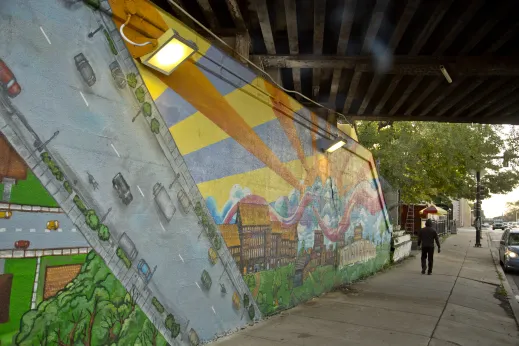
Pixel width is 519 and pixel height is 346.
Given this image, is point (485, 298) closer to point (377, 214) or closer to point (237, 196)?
point (377, 214)

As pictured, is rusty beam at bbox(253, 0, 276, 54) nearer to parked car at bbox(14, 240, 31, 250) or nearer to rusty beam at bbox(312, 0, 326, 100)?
rusty beam at bbox(312, 0, 326, 100)

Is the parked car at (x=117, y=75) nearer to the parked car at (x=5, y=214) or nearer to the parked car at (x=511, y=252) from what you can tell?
the parked car at (x=5, y=214)

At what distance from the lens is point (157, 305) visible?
12.8 ft

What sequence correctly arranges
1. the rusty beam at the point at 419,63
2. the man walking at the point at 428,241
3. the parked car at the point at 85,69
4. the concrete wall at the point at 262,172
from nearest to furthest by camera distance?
the parked car at the point at 85,69 → the concrete wall at the point at 262,172 → the rusty beam at the point at 419,63 → the man walking at the point at 428,241

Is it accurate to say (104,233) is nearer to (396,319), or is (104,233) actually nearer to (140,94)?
(140,94)

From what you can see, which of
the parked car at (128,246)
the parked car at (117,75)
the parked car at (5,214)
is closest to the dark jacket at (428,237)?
the parked car at (128,246)

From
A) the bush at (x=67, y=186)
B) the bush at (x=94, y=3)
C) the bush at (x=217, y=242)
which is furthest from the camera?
the bush at (x=217, y=242)

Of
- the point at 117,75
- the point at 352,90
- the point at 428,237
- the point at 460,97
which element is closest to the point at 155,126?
the point at 117,75

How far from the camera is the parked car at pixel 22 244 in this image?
274 centimetres

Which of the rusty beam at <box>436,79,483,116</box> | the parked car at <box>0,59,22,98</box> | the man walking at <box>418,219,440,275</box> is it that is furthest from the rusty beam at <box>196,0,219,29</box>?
the man walking at <box>418,219,440,275</box>

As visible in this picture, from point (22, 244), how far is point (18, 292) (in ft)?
1.09

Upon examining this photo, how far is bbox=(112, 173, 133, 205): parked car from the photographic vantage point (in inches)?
139

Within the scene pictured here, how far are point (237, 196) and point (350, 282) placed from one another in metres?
5.87

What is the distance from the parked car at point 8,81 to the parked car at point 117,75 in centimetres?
93
